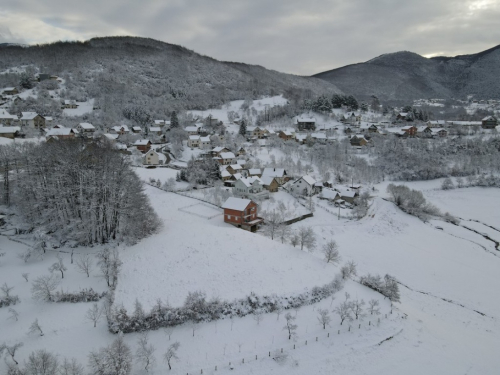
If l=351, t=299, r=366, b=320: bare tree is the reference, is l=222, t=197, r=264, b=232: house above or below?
above

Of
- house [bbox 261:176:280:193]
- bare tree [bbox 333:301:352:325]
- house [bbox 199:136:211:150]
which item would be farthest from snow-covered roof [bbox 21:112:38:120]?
bare tree [bbox 333:301:352:325]

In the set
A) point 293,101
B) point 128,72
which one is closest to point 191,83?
point 128,72

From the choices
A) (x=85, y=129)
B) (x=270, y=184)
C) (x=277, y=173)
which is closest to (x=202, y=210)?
(x=270, y=184)

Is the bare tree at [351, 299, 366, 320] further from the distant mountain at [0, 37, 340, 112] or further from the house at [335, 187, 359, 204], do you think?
the distant mountain at [0, 37, 340, 112]

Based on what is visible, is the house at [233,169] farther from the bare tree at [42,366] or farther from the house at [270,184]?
the bare tree at [42,366]

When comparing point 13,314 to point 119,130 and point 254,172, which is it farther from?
point 119,130

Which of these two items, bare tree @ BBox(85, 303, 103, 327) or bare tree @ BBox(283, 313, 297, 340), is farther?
bare tree @ BBox(85, 303, 103, 327)
